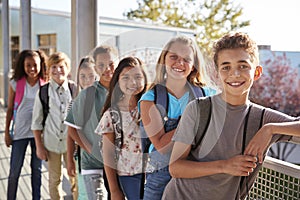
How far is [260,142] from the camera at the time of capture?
39.2 inches

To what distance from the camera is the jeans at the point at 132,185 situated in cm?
157

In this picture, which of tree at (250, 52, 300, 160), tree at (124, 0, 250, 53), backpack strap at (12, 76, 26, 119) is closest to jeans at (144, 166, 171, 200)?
backpack strap at (12, 76, 26, 119)

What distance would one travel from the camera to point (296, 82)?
5824 mm

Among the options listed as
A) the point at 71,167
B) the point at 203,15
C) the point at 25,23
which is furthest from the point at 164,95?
the point at 203,15

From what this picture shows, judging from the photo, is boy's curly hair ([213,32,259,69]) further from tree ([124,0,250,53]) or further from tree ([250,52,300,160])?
tree ([124,0,250,53])

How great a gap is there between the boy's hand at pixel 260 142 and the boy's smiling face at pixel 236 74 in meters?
0.10

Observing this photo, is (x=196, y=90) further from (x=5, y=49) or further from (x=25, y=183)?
(x=5, y=49)

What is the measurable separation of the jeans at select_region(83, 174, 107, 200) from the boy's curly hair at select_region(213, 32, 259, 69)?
39.7 inches

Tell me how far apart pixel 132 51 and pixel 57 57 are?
41.1 inches

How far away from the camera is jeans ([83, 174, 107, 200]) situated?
71.5 inches

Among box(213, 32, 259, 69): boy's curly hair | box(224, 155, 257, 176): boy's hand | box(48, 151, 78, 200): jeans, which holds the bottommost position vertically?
box(48, 151, 78, 200): jeans

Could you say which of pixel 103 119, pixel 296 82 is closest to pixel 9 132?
pixel 103 119

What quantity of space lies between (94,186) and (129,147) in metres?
0.40

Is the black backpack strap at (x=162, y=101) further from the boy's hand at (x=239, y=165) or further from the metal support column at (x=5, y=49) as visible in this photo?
the metal support column at (x=5, y=49)
